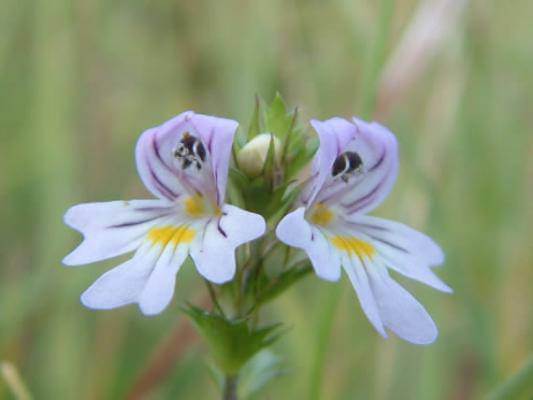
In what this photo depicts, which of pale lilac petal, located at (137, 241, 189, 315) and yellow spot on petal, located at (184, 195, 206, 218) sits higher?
yellow spot on petal, located at (184, 195, 206, 218)

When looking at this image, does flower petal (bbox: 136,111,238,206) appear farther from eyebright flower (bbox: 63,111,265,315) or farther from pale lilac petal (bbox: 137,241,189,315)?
pale lilac petal (bbox: 137,241,189,315)

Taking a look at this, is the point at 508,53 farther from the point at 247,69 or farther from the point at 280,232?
the point at 280,232

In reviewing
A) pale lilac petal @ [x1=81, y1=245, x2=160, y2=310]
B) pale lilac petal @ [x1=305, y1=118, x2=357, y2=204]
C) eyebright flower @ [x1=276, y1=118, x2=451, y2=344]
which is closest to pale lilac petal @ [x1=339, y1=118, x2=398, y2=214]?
eyebright flower @ [x1=276, y1=118, x2=451, y2=344]

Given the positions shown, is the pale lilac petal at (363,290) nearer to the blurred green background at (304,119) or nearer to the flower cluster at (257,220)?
the flower cluster at (257,220)

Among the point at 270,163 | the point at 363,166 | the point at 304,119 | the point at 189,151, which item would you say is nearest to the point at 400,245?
the point at 363,166

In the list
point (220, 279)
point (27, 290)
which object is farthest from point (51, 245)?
point (220, 279)

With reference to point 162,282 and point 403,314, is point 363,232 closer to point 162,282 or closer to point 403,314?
point 403,314

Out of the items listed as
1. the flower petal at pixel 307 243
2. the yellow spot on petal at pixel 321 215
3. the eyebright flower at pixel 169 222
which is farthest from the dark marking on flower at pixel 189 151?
the flower petal at pixel 307 243
